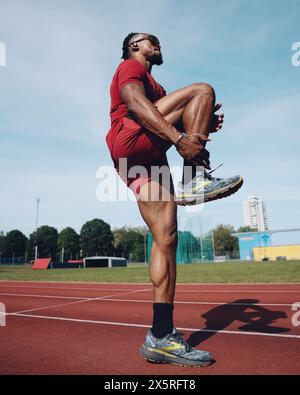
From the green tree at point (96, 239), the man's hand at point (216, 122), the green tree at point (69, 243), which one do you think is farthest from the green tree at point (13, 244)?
the man's hand at point (216, 122)

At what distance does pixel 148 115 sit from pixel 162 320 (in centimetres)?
147

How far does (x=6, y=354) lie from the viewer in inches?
104

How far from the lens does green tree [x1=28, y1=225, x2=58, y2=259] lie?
90.4m

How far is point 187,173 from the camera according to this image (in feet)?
7.92

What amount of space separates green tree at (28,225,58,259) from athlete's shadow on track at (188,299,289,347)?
9182 centimetres

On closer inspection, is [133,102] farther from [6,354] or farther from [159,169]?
[6,354]

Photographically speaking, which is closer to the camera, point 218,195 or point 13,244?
point 218,195

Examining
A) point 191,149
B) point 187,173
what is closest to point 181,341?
point 187,173

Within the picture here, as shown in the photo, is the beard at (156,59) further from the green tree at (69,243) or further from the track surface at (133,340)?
the green tree at (69,243)

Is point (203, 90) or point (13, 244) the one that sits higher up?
point (13, 244)

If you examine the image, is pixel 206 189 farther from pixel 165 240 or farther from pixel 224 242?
pixel 224 242

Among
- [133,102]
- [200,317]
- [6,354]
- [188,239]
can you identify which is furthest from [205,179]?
[188,239]

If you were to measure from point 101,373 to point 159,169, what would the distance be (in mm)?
1530

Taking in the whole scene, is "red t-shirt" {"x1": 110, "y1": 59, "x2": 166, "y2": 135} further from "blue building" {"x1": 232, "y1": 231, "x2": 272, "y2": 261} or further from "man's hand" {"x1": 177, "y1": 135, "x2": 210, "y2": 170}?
"blue building" {"x1": 232, "y1": 231, "x2": 272, "y2": 261}
